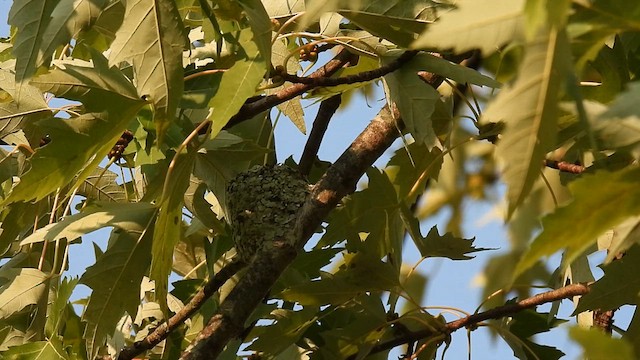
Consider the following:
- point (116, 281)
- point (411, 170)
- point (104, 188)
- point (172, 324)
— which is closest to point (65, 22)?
point (116, 281)

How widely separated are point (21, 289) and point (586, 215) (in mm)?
1249

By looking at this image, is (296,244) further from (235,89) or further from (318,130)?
Result: (318,130)

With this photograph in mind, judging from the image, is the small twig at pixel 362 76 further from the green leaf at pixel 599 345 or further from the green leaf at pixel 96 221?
the green leaf at pixel 599 345

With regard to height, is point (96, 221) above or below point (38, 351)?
above

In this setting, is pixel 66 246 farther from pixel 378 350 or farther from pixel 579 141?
pixel 579 141

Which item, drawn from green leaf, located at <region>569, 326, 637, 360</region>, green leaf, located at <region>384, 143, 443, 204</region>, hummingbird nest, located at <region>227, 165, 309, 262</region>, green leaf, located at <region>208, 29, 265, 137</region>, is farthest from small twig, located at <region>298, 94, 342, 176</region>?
green leaf, located at <region>569, 326, 637, 360</region>

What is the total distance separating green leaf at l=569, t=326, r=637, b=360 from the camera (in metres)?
0.55

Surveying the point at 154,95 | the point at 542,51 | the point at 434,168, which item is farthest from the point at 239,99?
the point at 542,51

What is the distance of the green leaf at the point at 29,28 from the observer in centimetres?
131

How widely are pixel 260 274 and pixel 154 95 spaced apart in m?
0.37

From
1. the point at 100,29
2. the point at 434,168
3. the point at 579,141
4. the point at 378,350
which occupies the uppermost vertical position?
the point at 100,29

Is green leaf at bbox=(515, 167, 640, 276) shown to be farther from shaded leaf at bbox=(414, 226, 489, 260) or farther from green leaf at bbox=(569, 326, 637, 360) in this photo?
shaded leaf at bbox=(414, 226, 489, 260)

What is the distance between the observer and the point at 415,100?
4.53 ft

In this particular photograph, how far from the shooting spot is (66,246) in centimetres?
180
